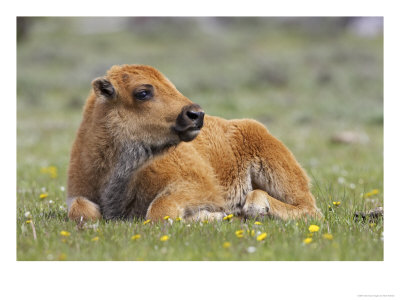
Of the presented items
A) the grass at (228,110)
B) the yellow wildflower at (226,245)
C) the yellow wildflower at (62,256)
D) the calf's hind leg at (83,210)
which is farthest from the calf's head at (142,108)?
the yellow wildflower at (62,256)

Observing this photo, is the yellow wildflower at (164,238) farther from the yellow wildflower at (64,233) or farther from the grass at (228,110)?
the yellow wildflower at (64,233)

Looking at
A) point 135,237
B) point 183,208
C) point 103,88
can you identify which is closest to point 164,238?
point 135,237

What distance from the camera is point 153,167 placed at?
18.5ft

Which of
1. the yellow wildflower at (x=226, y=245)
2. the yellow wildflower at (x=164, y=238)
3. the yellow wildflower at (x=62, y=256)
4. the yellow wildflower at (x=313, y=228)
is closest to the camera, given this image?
the yellow wildflower at (x=62, y=256)

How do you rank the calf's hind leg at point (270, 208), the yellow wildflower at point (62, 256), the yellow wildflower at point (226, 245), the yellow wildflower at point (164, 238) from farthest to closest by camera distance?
1. the calf's hind leg at point (270, 208)
2. the yellow wildflower at point (164, 238)
3. the yellow wildflower at point (226, 245)
4. the yellow wildflower at point (62, 256)

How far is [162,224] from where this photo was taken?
4.98 m

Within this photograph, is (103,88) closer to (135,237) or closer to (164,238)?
(135,237)

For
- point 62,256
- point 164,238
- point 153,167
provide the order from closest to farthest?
1. point 62,256
2. point 164,238
3. point 153,167

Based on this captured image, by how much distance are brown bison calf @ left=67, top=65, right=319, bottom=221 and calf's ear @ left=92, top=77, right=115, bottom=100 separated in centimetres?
1

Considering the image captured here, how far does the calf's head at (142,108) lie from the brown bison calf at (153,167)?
0.01 meters

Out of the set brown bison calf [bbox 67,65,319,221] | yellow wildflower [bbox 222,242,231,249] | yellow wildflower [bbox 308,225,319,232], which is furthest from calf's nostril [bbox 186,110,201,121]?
yellow wildflower [bbox 308,225,319,232]

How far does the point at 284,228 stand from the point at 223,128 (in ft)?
7.09

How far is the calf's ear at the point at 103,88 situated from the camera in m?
5.30

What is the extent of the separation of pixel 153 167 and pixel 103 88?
3.41ft
